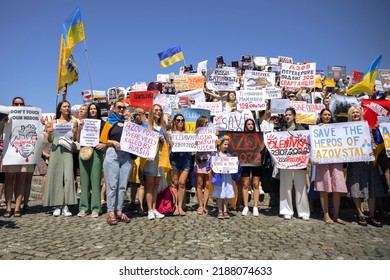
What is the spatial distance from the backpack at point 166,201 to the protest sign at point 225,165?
3.91 feet

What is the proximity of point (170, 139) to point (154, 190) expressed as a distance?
1212 mm

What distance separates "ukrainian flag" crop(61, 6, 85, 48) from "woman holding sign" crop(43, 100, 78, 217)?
132 inches

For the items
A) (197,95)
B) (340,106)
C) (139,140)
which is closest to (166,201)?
(139,140)

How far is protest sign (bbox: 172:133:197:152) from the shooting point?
21.1 feet

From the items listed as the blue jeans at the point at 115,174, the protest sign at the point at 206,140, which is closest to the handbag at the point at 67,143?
the blue jeans at the point at 115,174

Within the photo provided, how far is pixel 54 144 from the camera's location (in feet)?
20.3

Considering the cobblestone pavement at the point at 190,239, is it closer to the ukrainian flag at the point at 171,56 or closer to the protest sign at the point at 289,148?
the protest sign at the point at 289,148

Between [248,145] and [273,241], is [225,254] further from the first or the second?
[248,145]

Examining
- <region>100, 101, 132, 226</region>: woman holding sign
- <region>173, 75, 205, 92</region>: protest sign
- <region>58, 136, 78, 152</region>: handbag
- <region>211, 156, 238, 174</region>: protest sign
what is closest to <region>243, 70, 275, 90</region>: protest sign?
<region>173, 75, 205, 92</region>: protest sign

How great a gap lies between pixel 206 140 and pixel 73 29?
5854 mm

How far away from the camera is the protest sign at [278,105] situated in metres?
9.55

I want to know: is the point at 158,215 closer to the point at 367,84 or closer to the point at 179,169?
the point at 179,169

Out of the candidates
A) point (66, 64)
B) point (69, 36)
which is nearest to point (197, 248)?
point (66, 64)

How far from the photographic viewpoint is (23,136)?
6.11 m
